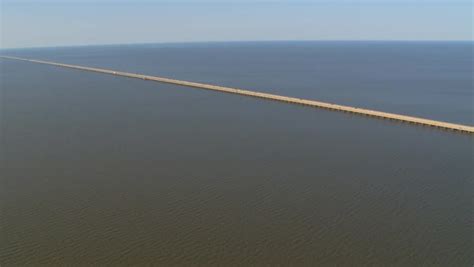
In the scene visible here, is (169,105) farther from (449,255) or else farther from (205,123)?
(449,255)

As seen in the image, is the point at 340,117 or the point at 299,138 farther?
the point at 340,117

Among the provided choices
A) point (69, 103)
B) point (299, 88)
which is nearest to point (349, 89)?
point (299, 88)

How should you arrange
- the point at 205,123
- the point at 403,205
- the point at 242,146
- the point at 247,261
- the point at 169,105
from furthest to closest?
the point at 169,105, the point at 205,123, the point at 242,146, the point at 403,205, the point at 247,261

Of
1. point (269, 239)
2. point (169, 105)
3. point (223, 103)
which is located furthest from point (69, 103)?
point (269, 239)

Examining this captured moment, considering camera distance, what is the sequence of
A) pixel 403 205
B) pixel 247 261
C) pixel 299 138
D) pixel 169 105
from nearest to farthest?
pixel 247 261, pixel 403 205, pixel 299 138, pixel 169 105

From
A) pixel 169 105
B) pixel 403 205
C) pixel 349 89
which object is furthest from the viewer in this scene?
pixel 349 89

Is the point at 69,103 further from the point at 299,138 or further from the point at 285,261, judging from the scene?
the point at 285,261
